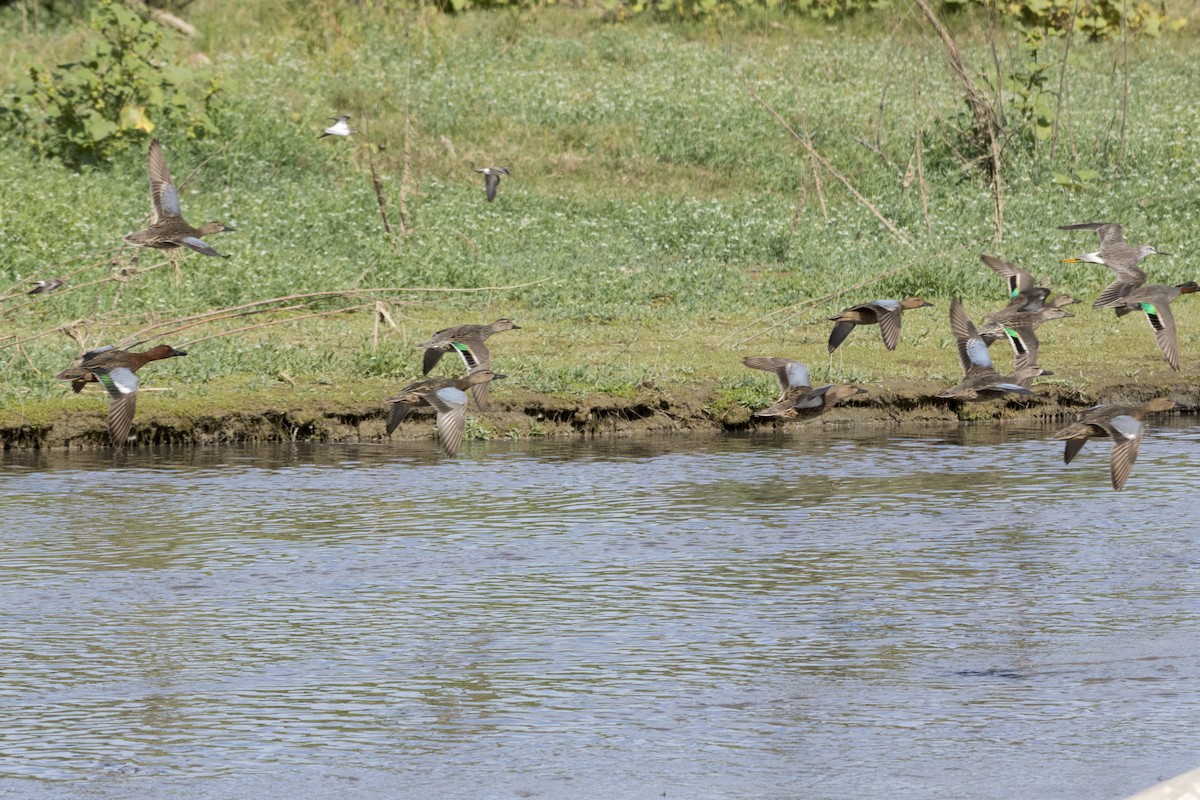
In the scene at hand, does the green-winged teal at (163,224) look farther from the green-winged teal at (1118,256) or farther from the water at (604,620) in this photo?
the green-winged teal at (1118,256)

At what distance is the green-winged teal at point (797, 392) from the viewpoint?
9594 millimetres

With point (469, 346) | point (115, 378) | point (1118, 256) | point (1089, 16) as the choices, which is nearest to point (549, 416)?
point (469, 346)

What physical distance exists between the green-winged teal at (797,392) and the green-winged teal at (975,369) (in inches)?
23.7

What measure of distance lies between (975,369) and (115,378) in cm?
448

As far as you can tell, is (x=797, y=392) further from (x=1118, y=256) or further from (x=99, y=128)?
(x=99, y=128)

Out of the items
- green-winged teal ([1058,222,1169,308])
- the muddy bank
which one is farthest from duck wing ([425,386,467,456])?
green-winged teal ([1058,222,1169,308])

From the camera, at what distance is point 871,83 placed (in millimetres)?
21484

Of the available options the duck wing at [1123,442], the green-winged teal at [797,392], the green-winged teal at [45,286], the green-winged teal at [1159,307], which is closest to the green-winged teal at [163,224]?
the green-winged teal at [45,286]

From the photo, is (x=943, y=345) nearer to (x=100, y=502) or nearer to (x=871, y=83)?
(x=100, y=502)

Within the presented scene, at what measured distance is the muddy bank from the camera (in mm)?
11305

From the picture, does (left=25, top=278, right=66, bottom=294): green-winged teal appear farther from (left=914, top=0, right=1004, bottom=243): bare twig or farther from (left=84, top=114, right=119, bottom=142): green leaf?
(left=914, top=0, right=1004, bottom=243): bare twig

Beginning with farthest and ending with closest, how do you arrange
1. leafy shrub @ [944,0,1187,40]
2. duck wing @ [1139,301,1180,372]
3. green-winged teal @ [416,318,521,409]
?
leafy shrub @ [944,0,1187,40] < green-winged teal @ [416,318,521,409] < duck wing @ [1139,301,1180,372]

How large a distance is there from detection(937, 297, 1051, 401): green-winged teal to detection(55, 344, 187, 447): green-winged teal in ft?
13.6

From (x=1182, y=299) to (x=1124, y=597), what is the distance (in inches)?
292
